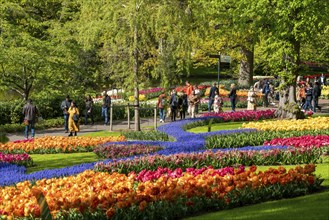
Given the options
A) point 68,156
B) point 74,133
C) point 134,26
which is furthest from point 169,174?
point 74,133

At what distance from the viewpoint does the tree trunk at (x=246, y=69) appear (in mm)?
46812

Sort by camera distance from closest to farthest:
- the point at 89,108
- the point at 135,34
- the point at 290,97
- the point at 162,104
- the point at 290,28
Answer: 1. the point at 135,34
2. the point at 290,28
3. the point at 290,97
4. the point at 162,104
5. the point at 89,108

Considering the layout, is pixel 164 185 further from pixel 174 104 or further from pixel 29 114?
pixel 174 104

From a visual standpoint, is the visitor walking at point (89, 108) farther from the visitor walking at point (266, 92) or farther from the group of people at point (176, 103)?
the visitor walking at point (266, 92)


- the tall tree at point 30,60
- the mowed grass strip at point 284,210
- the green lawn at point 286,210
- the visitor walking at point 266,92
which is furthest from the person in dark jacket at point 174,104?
the mowed grass strip at point 284,210

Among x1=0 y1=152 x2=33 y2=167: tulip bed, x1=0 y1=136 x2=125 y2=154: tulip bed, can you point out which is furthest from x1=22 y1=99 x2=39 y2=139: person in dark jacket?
x1=0 y1=152 x2=33 y2=167: tulip bed

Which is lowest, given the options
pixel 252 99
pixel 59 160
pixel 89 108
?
pixel 59 160

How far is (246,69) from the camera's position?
48.6 m

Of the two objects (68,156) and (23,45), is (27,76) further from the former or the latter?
(68,156)

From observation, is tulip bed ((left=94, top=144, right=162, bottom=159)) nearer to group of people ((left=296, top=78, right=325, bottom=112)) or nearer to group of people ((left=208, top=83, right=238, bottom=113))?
group of people ((left=208, top=83, right=238, bottom=113))

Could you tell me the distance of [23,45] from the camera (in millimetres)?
30969

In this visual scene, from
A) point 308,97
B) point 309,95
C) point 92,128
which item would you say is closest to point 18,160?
point 92,128

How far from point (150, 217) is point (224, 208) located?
4.38 feet

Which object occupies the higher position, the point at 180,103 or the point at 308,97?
the point at 308,97
